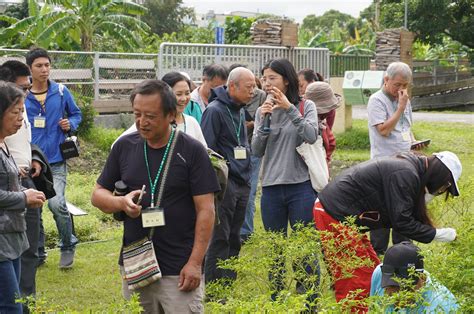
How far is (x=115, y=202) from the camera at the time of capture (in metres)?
4.48

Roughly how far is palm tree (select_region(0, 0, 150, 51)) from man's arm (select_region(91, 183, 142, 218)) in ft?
62.6

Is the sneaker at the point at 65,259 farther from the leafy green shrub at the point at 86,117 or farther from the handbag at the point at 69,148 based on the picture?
the leafy green shrub at the point at 86,117

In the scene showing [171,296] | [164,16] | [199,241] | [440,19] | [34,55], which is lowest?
[171,296]

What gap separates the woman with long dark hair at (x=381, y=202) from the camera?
200 inches

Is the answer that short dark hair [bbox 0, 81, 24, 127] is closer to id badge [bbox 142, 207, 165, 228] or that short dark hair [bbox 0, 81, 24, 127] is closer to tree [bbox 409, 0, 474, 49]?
id badge [bbox 142, 207, 165, 228]

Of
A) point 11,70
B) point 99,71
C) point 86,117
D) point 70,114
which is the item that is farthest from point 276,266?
point 99,71

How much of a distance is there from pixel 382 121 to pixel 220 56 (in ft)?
25.9

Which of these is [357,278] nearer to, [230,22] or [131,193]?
[131,193]

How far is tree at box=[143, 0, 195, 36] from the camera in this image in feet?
167

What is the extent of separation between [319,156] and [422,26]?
94.7 ft

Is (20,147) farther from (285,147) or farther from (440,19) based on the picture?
(440,19)

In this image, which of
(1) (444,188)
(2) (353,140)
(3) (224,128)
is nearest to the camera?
(1) (444,188)

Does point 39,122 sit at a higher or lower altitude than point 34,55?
lower

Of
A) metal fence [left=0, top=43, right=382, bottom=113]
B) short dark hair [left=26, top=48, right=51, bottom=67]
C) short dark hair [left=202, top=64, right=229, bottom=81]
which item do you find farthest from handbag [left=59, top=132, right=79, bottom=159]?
metal fence [left=0, top=43, right=382, bottom=113]
